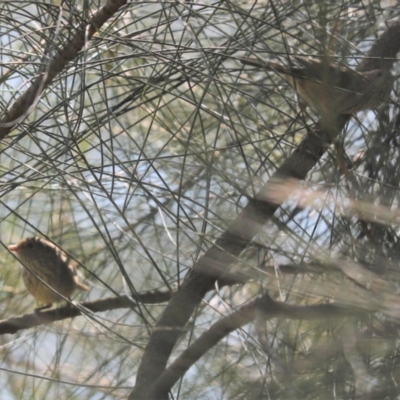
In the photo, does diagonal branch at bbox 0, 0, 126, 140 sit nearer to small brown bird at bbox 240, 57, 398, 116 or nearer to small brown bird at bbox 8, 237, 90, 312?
small brown bird at bbox 240, 57, 398, 116

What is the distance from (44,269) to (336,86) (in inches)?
62.3

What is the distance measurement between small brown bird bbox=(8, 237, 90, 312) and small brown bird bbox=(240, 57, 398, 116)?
1.07m

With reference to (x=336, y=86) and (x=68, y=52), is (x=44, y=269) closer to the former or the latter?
(x=68, y=52)

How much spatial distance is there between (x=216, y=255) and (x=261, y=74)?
0.76 metres

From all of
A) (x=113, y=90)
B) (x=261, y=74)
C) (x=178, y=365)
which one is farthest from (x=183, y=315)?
(x=113, y=90)

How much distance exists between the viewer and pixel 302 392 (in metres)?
1.00

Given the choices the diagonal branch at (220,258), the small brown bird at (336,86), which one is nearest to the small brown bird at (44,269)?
the diagonal branch at (220,258)

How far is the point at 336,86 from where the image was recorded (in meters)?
1.23

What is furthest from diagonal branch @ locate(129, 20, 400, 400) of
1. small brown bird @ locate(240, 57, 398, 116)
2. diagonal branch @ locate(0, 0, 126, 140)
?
diagonal branch @ locate(0, 0, 126, 140)

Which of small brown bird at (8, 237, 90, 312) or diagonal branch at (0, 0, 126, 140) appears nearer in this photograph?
diagonal branch at (0, 0, 126, 140)

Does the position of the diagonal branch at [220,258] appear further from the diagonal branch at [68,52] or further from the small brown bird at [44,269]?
the small brown bird at [44,269]

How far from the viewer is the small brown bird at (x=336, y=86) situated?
46.1 inches

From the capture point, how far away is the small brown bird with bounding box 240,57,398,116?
1.17m

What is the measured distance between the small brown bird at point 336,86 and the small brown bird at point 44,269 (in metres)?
1.07
